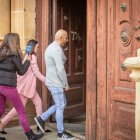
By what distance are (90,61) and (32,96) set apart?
139 centimetres

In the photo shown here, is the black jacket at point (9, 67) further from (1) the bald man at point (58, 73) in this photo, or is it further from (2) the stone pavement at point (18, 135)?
(2) the stone pavement at point (18, 135)

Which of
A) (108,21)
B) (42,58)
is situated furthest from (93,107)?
(42,58)

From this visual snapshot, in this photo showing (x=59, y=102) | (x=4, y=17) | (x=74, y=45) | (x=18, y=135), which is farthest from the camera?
(x=74, y=45)

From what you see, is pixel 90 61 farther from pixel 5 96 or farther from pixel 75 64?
pixel 75 64

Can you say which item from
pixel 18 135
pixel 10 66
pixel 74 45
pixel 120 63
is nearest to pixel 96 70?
pixel 120 63

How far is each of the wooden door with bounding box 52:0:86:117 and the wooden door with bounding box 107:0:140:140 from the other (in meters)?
2.03

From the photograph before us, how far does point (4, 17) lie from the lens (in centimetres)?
799

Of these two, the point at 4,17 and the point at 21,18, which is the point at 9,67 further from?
the point at 4,17

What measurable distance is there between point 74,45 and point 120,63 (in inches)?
100

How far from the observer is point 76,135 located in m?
7.04

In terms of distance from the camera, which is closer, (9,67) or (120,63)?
(120,63)

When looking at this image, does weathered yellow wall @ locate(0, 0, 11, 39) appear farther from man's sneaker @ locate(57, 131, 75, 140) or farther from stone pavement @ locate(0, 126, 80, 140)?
man's sneaker @ locate(57, 131, 75, 140)

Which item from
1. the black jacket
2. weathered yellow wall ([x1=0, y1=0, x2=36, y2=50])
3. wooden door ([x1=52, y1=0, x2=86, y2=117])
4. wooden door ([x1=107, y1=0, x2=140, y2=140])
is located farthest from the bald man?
weathered yellow wall ([x1=0, y1=0, x2=36, y2=50])

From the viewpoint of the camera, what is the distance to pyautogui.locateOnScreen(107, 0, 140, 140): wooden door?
18.5ft
